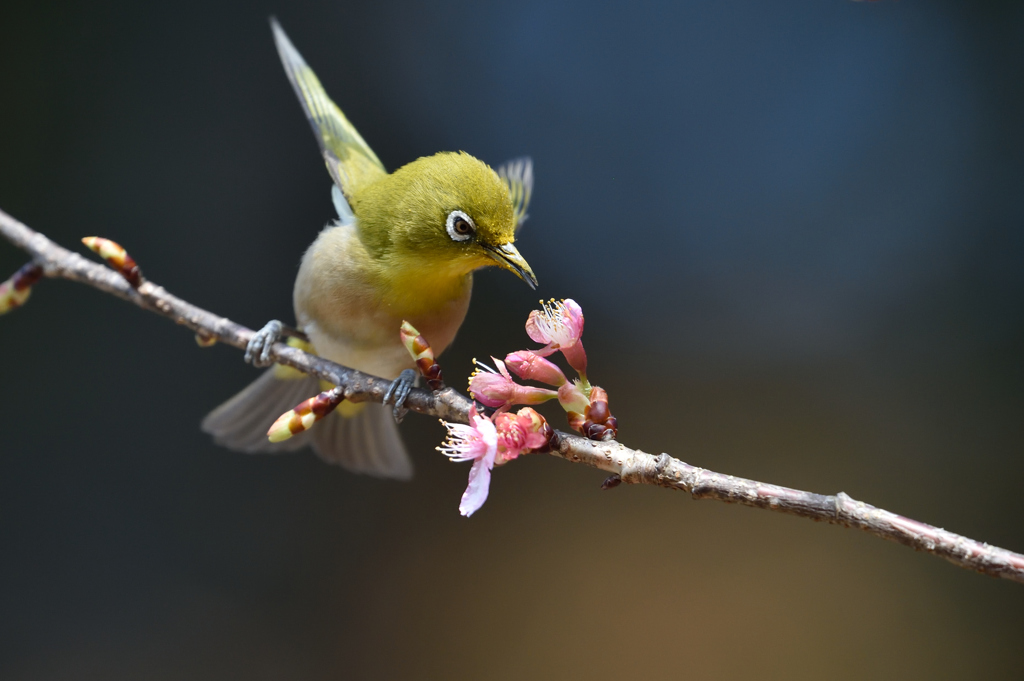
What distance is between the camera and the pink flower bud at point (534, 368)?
2.76 feet

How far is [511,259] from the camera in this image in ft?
3.34

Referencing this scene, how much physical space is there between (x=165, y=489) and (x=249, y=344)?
1231 millimetres

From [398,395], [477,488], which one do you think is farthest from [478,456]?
[398,395]

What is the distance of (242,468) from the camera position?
7.39 feet

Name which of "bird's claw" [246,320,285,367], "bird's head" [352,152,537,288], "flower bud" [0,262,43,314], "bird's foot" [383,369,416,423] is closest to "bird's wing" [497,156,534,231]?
"bird's head" [352,152,537,288]

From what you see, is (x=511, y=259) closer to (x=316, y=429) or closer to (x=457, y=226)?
(x=457, y=226)

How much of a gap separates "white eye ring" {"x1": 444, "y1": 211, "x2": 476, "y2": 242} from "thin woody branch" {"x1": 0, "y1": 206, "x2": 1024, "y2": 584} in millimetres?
237

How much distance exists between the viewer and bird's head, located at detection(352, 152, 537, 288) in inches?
40.5

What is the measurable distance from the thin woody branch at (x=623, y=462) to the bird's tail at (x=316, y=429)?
483mm

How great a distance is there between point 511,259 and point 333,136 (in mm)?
644

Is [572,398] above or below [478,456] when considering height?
above

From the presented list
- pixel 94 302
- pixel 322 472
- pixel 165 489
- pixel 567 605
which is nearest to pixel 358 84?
pixel 94 302

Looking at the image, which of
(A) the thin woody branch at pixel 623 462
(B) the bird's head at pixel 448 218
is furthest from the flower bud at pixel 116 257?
(B) the bird's head at pixel 448 218

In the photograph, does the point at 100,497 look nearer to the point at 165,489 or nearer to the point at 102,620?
the point at 165,489
